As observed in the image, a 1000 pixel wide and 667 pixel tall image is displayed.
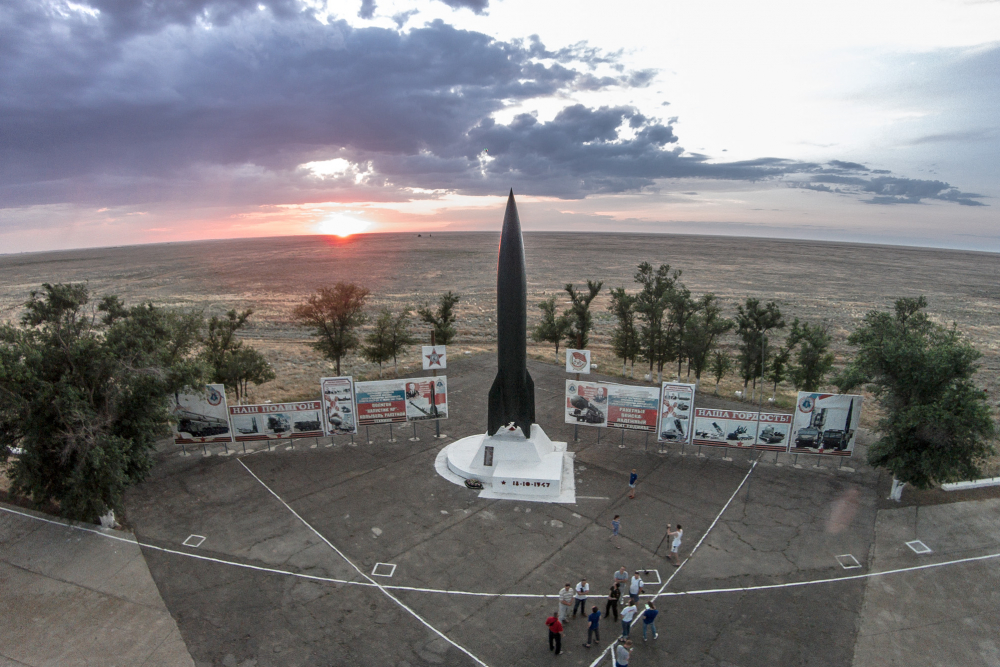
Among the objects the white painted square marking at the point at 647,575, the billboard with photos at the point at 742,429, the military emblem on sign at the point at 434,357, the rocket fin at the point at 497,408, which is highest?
the military emblem on sign at the point at 434,357

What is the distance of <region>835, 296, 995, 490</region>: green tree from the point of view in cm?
1820

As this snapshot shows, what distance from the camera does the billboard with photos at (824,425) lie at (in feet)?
71.8

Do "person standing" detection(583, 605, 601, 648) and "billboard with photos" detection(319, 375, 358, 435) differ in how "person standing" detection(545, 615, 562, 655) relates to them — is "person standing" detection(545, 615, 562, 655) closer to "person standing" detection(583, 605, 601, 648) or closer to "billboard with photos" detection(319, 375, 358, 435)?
"person standing" detection(583, 605, 601, 648)

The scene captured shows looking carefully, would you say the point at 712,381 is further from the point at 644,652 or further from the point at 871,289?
the point at 871,289

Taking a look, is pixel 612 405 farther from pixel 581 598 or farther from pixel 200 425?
pixel 200 425

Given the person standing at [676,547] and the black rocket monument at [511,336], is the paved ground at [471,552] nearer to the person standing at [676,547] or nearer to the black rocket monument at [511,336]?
the person standing at [676,547]

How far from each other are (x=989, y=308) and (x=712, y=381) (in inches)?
3162

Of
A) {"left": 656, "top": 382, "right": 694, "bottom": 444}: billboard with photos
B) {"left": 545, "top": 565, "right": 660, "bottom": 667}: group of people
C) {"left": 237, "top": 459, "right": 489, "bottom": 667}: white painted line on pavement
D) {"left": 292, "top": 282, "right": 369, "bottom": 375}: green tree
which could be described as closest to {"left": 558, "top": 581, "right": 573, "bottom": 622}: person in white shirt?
{"left": 545, "top": 565, "right": 660, "bottom": 667}: group of people

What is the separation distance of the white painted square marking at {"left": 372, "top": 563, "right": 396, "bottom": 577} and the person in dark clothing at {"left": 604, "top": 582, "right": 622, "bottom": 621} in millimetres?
6605

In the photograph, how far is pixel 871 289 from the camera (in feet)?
350

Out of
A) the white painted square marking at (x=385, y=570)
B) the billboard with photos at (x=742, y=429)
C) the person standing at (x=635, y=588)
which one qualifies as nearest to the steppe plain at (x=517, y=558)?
the white painted square marking at (x=385, y=570)

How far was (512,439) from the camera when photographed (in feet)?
72.7

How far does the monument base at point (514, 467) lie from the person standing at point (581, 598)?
Answer: 5.69 meters

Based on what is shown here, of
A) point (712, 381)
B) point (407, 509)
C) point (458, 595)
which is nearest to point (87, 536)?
point (407, 509)
